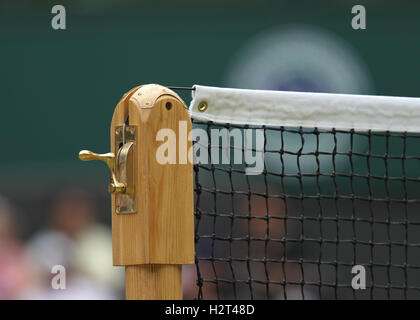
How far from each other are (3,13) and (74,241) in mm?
2496

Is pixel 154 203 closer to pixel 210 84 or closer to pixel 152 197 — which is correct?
pixel 152 197

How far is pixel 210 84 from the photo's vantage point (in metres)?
5.85

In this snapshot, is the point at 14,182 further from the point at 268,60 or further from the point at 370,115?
the point at 370,115

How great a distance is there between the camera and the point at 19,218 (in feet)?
17.8

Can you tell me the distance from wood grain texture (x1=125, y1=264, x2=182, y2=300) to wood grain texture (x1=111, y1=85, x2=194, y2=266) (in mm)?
22

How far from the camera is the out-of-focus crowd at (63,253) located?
5.17 metres

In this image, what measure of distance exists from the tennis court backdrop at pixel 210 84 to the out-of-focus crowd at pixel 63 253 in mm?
63
